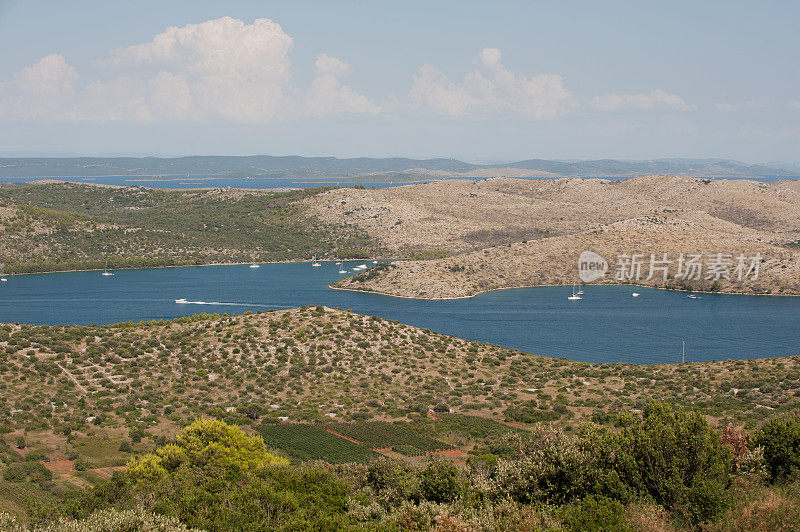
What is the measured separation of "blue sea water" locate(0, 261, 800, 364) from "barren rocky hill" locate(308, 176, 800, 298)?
211 inches

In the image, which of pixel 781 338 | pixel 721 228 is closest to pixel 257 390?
pixel 781 338

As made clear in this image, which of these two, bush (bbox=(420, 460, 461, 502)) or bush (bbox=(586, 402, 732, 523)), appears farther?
bush (bbox=(420, 460, 461, 502))

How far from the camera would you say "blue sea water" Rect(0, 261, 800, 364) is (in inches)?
2660

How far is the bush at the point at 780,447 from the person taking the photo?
2123cm

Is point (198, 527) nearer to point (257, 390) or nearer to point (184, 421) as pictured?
point (184, 421)

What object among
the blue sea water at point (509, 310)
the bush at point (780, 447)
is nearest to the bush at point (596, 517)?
the bush at point (780, 447)

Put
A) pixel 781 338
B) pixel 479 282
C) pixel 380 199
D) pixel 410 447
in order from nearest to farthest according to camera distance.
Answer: pixel 410 447, pixel 781 338, pixel 479 282, pixel 380 199

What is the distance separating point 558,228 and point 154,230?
272ft

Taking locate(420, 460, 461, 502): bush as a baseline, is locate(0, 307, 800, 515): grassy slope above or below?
below

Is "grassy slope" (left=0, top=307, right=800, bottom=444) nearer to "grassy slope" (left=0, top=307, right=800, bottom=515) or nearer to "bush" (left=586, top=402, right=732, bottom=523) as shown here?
"grassy slope" (left=0, top=307, right=800, bottom=515)

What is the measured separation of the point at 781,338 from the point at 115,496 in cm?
6848

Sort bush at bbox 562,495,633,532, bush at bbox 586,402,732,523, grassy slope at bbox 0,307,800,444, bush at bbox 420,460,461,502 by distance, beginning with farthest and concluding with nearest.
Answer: grassy slope at bbox 0,307,800,444, bush at bbox 420,460,461,502, bush at bbox 586,402,732,523, bush at bbox 562,495,633,532

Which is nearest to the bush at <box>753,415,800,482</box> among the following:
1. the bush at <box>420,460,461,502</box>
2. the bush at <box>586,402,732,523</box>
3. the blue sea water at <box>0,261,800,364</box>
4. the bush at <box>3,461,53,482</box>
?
the bush at <box>586,402,732,523</box>

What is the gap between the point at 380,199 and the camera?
152 meters
